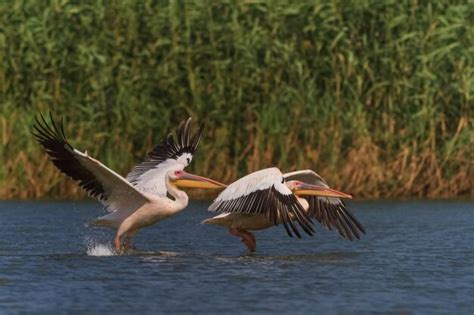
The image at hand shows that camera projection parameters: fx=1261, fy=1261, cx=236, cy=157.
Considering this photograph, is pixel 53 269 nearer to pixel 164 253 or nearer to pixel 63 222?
pixel 164 253

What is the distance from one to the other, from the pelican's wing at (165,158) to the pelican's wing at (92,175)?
76 cm

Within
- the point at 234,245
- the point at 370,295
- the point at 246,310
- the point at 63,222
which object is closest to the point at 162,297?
the point at 246,310

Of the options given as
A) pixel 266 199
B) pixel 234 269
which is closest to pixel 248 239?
pixel 266 199

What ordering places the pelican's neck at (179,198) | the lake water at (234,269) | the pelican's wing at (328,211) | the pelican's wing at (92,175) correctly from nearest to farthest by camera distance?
1. the lake water at (234,269)
2. the pelican's wing at (92,175)
3. the pelican's neck at (179,198)
4. the pelican's wing at (328,211)

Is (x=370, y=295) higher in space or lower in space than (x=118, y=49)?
lower

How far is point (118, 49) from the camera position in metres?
15.7

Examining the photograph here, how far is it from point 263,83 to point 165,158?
4.25m

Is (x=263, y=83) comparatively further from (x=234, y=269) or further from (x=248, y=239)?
(x=234, y=269)

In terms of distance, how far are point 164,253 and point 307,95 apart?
5.37 m

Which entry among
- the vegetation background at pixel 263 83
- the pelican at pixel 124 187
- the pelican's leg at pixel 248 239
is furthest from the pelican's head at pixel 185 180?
the vegetation background at pixel 263 83

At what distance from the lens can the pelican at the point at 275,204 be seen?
32.8ft

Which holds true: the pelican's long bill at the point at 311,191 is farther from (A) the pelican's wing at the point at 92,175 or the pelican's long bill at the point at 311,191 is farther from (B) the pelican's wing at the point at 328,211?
(A) the pelican's wing at the point at 92,175

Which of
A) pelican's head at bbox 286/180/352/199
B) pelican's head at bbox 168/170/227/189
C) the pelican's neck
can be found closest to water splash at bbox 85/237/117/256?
the pelican's neck

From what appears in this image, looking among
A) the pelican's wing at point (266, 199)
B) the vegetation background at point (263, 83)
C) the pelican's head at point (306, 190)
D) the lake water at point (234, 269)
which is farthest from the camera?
the vegetation background at point (263, 83)
